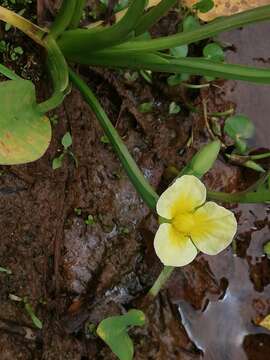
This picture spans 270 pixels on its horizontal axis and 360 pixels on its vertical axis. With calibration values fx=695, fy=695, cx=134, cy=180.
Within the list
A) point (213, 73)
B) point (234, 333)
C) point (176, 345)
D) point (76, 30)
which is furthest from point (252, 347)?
point (76, 30)

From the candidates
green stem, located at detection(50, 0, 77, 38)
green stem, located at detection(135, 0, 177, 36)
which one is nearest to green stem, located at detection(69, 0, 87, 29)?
green stem, located at detection(50, 0, 77, 38)

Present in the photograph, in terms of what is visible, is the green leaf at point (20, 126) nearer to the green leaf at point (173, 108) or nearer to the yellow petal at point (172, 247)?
the yellow petal at point (172, 247)

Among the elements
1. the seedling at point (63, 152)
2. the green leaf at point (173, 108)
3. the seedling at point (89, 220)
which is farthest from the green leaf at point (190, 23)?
the seedling at point (89, 220)

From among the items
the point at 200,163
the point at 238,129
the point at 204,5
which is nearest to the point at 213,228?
the point at 200,163

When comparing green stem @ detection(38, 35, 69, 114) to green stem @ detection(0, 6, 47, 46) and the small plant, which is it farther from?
the small plant

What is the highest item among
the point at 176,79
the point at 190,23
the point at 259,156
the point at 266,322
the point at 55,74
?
the point at 55,74

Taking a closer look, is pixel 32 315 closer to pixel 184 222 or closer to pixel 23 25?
pixel 184 222
